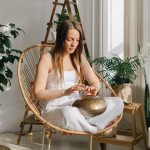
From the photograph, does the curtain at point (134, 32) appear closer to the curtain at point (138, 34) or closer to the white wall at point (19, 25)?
the curtain at point (138, 34)

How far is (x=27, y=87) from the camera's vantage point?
3.03m

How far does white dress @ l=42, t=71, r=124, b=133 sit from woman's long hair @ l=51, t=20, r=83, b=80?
0.06 m

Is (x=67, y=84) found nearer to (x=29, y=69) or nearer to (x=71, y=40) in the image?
(x=71, y=40)

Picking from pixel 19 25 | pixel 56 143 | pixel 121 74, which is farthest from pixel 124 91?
pixel 19 25

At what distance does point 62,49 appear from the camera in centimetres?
272

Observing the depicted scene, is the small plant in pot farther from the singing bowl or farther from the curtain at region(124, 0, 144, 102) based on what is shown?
the singing bowl

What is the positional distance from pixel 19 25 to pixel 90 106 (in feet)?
5.78

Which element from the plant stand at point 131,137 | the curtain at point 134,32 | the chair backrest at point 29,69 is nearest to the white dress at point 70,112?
the chair backrest at point 29,69

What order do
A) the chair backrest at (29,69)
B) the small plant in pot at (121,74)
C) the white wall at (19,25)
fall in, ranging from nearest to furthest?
1. the chair backrest at (29,69)
2. the small plant in pot at (121,74)
3. the white wall at (19,25)

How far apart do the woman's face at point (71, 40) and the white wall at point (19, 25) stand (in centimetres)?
113

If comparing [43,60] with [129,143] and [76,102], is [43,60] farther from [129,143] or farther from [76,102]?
[129,143]

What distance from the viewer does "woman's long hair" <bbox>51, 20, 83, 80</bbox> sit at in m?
2.63

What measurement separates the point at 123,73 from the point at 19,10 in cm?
145

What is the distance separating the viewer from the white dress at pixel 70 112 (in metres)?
2.38
